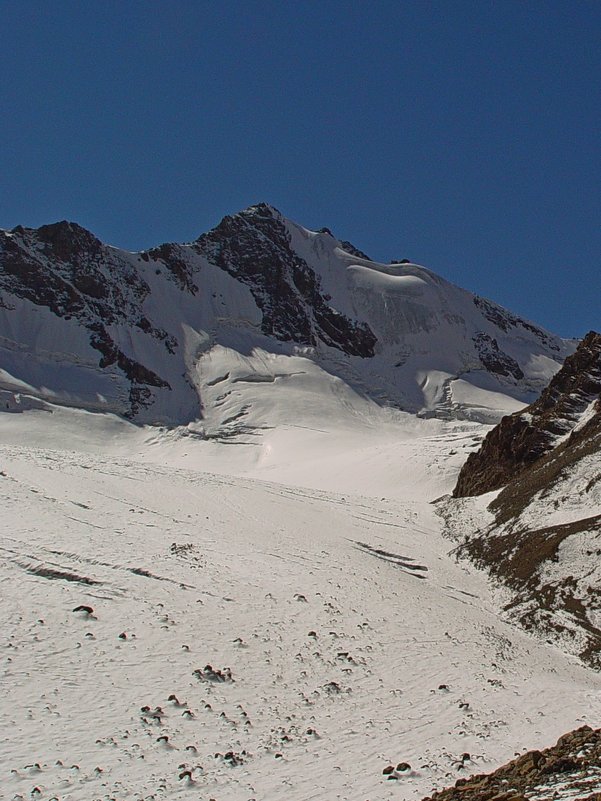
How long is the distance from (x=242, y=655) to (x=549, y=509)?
1979 cm

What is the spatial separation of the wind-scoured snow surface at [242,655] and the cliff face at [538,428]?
42.3ft

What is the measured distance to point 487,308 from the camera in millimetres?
191000

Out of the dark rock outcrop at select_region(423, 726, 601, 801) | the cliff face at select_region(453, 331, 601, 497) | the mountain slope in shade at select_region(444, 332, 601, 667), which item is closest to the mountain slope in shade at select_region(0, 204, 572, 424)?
the cliff face at select_region(453, 331, 601, 497)

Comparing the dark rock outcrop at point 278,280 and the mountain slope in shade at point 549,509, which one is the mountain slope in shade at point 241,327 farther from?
the mountain slope in shade at point 549,509

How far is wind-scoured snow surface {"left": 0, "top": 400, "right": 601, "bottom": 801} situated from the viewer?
500 inches

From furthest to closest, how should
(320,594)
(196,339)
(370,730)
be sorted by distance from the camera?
(196,339), (320,594), (370,730)

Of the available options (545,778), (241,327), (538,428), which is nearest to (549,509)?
(538,428)

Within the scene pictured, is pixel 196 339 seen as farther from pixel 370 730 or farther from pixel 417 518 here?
pixel 370 730

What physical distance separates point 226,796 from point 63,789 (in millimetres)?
2687

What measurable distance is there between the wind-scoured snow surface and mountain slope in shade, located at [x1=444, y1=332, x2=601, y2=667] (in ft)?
4.77

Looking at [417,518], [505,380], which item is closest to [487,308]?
[505,380]

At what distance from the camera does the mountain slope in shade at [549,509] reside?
23844 mm

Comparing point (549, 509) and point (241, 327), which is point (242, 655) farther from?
point (241, 327)

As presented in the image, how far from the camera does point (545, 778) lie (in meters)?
11.0
